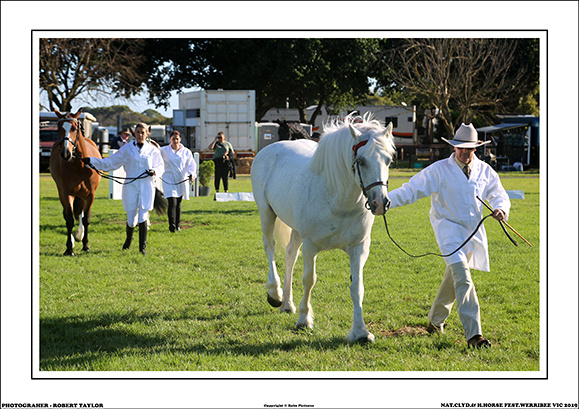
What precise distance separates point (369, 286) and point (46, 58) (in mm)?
21052

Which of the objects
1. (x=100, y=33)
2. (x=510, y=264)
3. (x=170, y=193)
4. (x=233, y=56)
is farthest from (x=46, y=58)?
(x=510, y=264)

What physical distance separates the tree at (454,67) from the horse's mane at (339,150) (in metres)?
26.6

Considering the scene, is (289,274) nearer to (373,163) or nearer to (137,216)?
(373,163)

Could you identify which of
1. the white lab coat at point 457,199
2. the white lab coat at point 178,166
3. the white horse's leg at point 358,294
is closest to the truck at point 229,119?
the white lab coat at point 178,166

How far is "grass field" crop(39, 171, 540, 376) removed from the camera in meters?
4.46

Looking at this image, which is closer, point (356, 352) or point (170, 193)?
point (356, 352)

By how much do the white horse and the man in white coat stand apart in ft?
1.59

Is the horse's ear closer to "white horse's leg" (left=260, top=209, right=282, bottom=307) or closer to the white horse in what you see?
the white horse

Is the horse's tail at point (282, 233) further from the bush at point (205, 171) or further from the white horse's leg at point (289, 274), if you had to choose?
the bush at point (205, 171)

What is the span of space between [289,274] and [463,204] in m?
2.14

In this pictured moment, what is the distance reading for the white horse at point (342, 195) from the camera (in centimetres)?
421

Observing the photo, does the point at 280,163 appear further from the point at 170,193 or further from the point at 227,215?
the point at 227,215

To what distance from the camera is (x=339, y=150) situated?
185 inches

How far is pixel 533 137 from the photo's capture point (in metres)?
34.5
